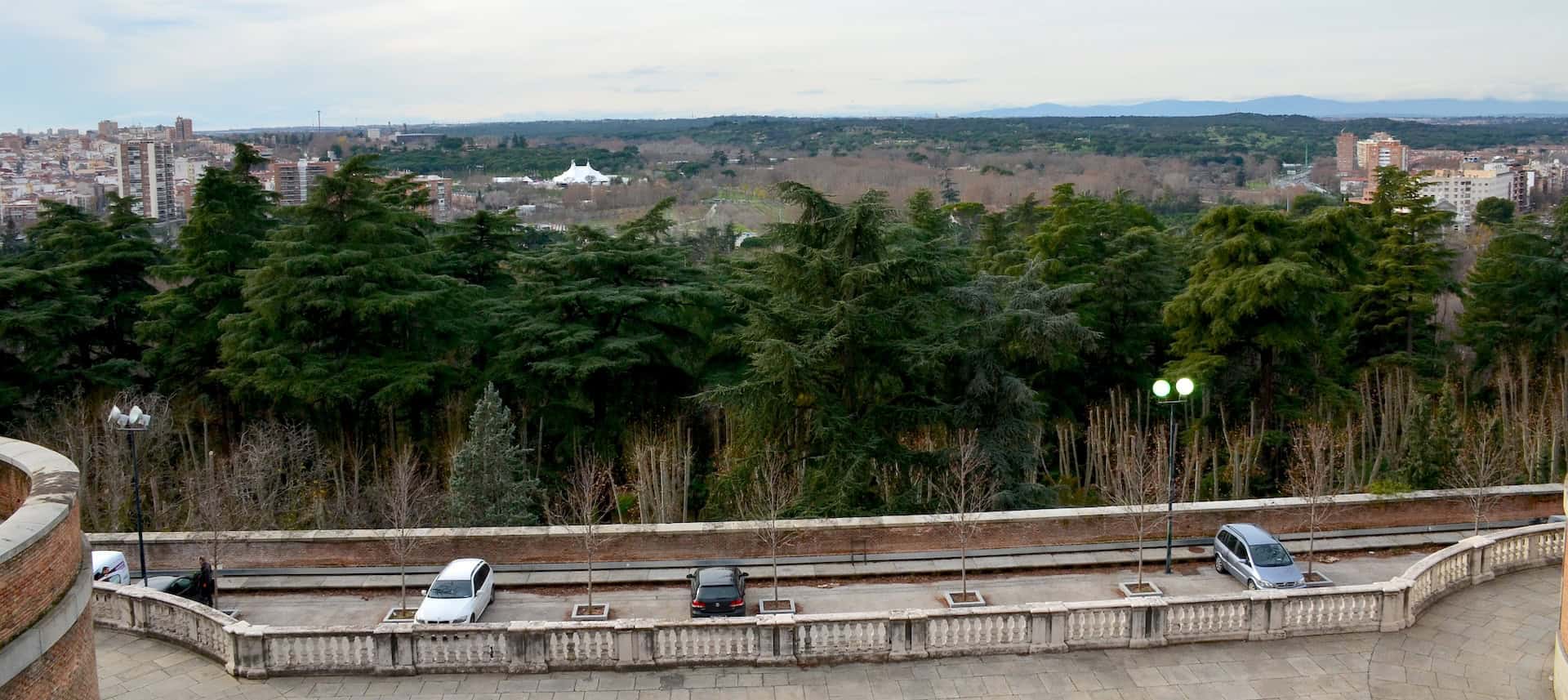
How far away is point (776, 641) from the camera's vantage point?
17.7 metres

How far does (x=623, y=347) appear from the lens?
115ft

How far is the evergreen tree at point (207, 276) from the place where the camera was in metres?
37.4

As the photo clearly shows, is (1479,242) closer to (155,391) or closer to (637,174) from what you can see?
(155,391)

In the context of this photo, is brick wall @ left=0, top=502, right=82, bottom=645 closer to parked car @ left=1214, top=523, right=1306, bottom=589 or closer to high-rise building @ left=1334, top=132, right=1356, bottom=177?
parked car @ left=1214, top=523, right=1306, bottom=589

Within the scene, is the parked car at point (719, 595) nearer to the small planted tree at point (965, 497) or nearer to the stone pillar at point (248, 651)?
the small planted tree at point (965, 497)

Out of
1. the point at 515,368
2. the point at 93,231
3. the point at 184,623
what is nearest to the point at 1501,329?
the point at 515,368

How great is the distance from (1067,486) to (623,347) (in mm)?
14978

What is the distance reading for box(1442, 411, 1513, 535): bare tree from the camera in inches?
974

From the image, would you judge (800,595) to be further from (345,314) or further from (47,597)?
(345,314)

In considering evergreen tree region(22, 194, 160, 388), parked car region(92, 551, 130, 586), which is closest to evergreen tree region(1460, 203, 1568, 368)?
parked car region(92, 551, 130, 586)

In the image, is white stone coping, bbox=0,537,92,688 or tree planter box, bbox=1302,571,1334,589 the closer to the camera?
white stone coping, bbox=0,537,92,688

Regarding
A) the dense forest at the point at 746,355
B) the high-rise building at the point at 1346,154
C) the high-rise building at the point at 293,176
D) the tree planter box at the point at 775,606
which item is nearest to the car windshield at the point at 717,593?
the tree planter box at the point at 775,606

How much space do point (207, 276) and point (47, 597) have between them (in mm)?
28241

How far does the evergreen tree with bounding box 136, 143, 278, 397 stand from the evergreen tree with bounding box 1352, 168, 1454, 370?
126ft
